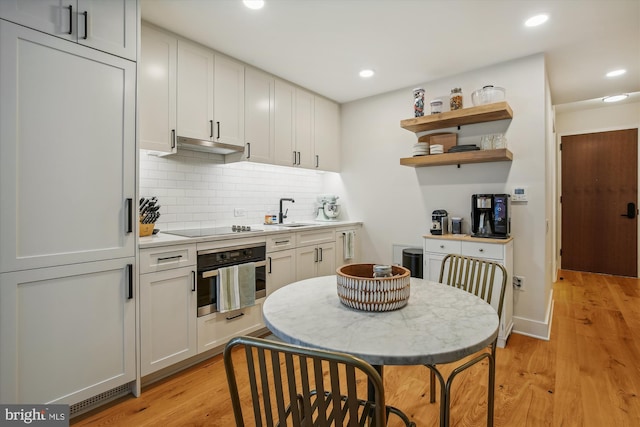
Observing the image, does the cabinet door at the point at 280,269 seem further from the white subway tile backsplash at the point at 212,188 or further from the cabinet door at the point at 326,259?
the white subway tile backsplash at the point at 212,188

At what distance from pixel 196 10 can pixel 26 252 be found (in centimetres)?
185

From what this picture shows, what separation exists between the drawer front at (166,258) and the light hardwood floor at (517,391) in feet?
2.67

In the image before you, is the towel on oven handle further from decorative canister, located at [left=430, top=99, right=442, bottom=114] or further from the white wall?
decorative canister, located at [left=430, top=99, right=442, bottom=114]

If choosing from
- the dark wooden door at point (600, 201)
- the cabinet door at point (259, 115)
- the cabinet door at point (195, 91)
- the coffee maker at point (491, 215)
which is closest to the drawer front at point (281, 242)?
the cabinet door at point (259, 115)

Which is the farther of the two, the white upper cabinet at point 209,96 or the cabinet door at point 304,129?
the cabinet door at point 304,129

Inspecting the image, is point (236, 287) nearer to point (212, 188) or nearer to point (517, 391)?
point (212, 188)

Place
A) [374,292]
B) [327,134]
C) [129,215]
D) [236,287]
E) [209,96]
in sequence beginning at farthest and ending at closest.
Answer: [327,134], [209,96], [236,287], [129,215], [374,292]

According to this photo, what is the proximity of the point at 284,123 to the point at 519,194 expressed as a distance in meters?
2.45

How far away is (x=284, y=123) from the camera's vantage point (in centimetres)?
350

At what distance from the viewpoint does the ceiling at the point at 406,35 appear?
2207 millimetres

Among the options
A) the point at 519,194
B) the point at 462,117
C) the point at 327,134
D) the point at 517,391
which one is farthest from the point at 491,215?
the point at 327,134

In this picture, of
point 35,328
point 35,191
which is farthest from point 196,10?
point 35,328

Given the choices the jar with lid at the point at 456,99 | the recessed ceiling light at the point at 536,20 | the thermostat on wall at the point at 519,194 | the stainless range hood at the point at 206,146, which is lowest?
the thermostat on wall at the point at 519,194

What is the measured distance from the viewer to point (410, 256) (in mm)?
3449
